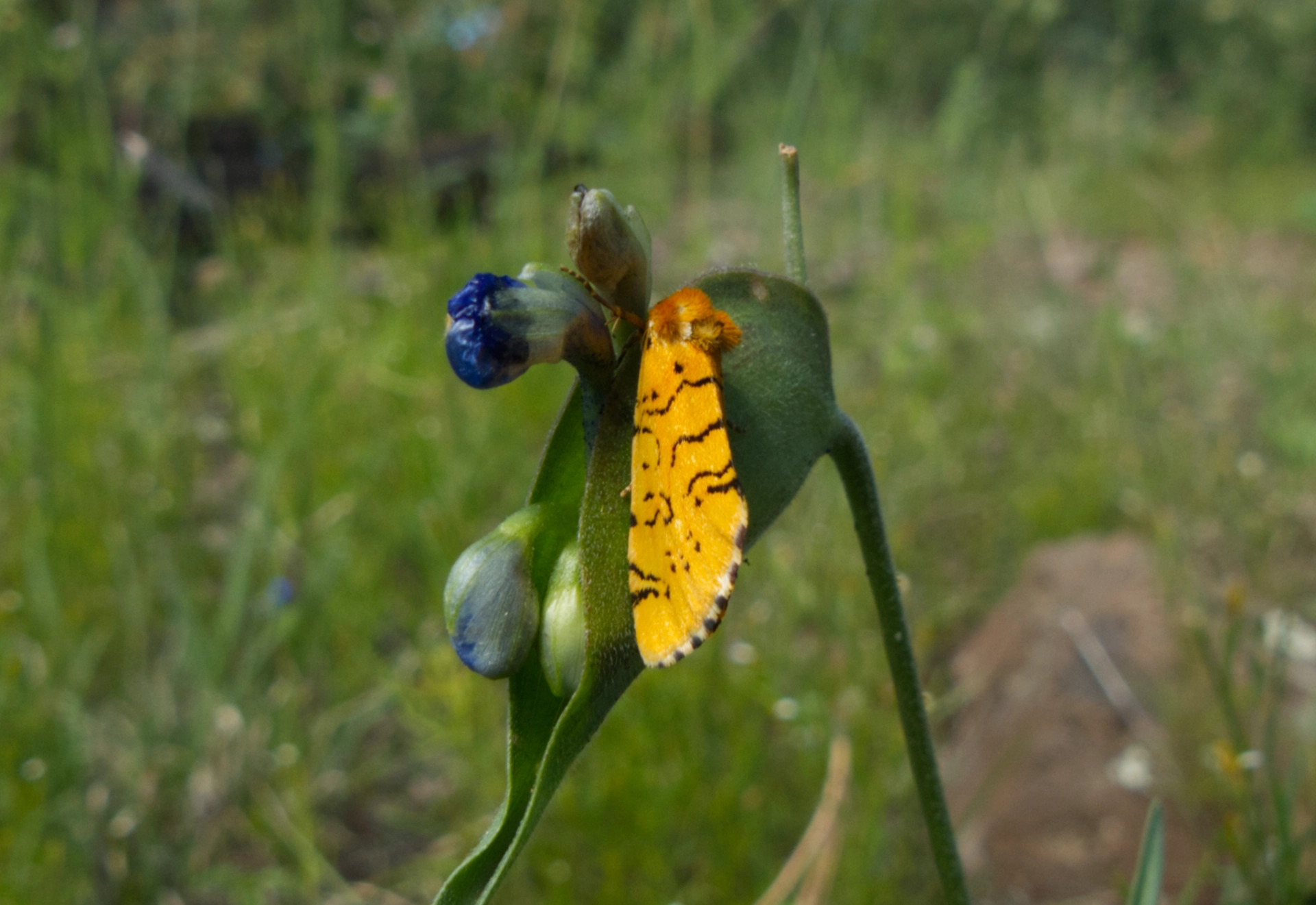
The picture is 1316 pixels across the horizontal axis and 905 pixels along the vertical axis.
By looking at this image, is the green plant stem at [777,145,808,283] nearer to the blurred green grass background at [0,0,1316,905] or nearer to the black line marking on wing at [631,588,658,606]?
the black line marking on wing at [631,588,658,606]

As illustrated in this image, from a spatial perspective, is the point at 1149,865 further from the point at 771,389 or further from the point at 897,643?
the point at 771,389

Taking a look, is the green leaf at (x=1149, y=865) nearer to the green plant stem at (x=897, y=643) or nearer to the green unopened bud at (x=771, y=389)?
the green plant stem at (x=897, y=643)

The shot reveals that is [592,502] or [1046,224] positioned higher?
[1046,224]

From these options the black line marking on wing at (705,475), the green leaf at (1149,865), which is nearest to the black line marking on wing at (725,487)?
the black line marking on wing at (705,475)

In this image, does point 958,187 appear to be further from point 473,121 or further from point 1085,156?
point 473,121

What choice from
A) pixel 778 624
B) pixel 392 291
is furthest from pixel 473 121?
pixel 778 624

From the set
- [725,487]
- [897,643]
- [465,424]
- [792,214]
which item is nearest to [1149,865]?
[897,643]

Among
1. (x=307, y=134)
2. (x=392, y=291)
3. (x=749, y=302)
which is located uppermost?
(x=307, y=134)

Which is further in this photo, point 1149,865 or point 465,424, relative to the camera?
point 465,424
